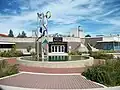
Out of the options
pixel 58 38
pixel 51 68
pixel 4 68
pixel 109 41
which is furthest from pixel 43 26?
pixel 109 41

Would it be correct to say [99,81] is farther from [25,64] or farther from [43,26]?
[43,26]

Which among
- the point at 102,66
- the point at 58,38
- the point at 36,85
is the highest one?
the point at 58,38

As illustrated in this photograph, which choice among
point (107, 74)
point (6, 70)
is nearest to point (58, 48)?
point (6, 70)

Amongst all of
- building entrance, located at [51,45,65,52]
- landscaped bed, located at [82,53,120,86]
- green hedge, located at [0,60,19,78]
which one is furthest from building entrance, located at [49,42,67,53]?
landscaped bed, located at [82,53,120,86]

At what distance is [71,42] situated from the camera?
47.1 m

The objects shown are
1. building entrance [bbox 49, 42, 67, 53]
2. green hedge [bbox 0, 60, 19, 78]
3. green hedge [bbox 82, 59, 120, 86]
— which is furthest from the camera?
building entrance [bbox 49, 42, 67, 53]

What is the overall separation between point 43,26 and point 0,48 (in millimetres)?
20369

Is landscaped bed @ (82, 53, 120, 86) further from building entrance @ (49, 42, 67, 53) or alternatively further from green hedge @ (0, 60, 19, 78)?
building entrance @ (49, 42, 67, 53)

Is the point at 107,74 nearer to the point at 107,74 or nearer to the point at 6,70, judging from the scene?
the point at 107,74

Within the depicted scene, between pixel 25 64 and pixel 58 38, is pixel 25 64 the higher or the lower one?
the lower one

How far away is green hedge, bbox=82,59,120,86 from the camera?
405 inches

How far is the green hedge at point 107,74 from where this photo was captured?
10281 mm

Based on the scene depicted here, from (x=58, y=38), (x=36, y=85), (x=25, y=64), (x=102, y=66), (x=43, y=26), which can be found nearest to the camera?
(x=36, y=85)

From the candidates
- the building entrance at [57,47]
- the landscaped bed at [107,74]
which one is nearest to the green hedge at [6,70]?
the landscaped bed at [107,74]
